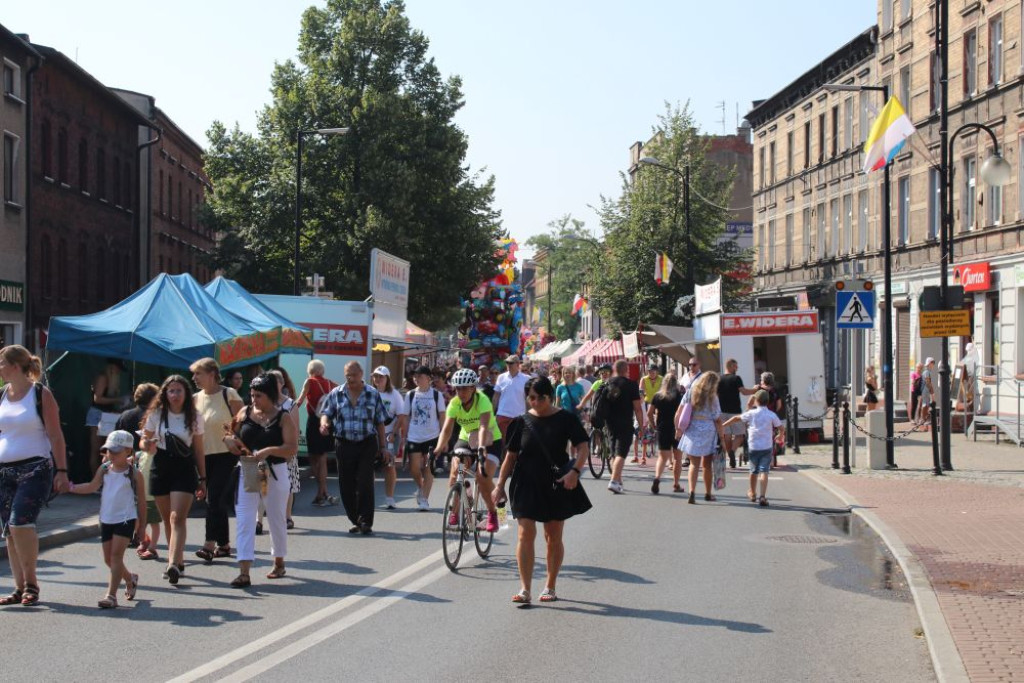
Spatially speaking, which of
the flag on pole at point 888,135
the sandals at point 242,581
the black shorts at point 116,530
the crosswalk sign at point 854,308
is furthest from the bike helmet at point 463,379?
the flag on pole at point 888,135

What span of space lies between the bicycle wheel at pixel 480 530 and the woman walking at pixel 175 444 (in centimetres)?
248

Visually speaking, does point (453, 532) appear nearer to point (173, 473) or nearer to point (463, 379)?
point (463, 379)

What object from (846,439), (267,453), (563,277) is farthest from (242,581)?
(563,277)

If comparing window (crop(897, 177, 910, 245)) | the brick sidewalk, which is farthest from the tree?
the brick sidewalk

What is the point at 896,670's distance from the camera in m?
7.54

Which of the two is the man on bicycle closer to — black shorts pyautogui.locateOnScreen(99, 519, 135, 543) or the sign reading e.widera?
black shorts pyautogui.locateOnScreen(99, 519, 135, 543)

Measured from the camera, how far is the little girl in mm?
9297

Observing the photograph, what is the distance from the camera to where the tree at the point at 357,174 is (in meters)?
46.2

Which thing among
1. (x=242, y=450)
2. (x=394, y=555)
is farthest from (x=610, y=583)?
(x=242, y=450)

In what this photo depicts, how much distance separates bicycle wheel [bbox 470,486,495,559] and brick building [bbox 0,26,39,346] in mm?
23788

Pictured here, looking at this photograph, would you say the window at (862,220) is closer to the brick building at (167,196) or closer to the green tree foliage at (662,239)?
the green tree foliage at (662,239)

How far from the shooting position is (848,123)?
151 feet

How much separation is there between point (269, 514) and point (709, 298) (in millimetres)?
21565

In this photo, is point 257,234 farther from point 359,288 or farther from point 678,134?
point 678,134
